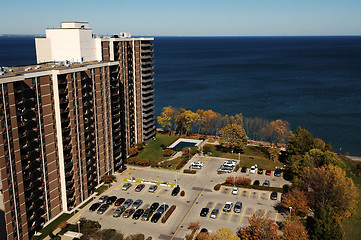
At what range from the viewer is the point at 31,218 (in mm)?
57062

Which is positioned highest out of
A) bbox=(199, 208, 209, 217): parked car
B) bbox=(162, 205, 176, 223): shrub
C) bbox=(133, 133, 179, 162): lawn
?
bbox=(199, 208, 209, 217): parked car

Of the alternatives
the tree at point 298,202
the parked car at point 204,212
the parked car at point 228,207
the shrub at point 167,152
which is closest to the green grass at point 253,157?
the shrub at point 167,152

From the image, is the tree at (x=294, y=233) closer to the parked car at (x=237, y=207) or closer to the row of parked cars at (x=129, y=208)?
the parked car at (x=237, y=207)

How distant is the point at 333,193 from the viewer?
206ft

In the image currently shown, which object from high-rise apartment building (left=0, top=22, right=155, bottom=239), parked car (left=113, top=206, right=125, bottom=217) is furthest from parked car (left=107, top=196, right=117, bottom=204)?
high-rise apartment building (left=0, top=22, right=155, bottom=239)

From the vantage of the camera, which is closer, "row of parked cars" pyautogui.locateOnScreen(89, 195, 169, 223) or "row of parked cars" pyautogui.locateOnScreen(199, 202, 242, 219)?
"row of parked cars" pyautogui.locateOnScreen(89, 195, 169, 223)

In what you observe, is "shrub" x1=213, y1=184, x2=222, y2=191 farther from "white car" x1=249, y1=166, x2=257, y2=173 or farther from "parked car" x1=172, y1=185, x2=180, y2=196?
"white car" x1=249, y1=166, x2=257, y2=173

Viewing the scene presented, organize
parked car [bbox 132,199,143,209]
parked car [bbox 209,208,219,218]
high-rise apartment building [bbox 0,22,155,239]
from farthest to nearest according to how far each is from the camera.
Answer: parked car [bbox 132,199,143,209], parked car [bbox 209,208,219,218], high-rise apartment building [bbox 0,22,155,239]

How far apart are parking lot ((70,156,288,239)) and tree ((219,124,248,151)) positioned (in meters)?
9.24

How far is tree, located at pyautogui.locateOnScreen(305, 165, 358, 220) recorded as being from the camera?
62.2m

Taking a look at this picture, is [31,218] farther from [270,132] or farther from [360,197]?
[270,132]

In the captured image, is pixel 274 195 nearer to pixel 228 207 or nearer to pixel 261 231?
pixel 228 207

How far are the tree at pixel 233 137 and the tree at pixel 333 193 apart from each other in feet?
109

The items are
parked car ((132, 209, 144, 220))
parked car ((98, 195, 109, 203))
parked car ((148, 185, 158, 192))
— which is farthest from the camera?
parked car ((148, 185, 158, 192))
